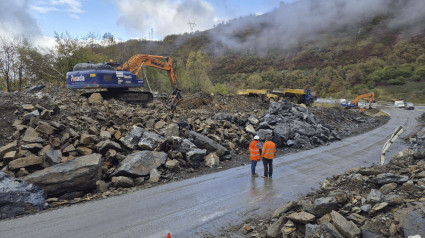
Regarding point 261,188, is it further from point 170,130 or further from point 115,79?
point 115,79

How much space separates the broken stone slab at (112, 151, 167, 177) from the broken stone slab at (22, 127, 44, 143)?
8.28ft

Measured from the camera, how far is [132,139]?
360 inches

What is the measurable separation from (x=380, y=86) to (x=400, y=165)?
2287 inches

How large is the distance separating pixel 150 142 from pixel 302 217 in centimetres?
609

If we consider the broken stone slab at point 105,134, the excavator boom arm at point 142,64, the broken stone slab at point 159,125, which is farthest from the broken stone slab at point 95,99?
the broken stone slab at point 105,134

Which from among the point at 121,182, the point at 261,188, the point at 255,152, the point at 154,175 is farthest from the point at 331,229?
the point at 121,182

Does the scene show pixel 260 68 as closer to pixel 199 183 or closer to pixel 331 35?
pixel 331 35

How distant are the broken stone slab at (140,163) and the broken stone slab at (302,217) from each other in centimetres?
479

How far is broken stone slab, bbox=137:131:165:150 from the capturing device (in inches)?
354

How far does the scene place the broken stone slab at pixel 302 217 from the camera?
14.0 feet

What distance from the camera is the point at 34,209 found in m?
5.81

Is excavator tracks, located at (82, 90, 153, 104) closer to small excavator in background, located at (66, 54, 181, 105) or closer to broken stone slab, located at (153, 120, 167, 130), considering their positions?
small excavator in background, located at (66, 54, 181, 105)

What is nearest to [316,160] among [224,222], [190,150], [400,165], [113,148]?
[400,165]

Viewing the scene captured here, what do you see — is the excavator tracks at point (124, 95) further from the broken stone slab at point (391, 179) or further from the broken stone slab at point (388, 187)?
the broken stone slab at point (388, 187)
